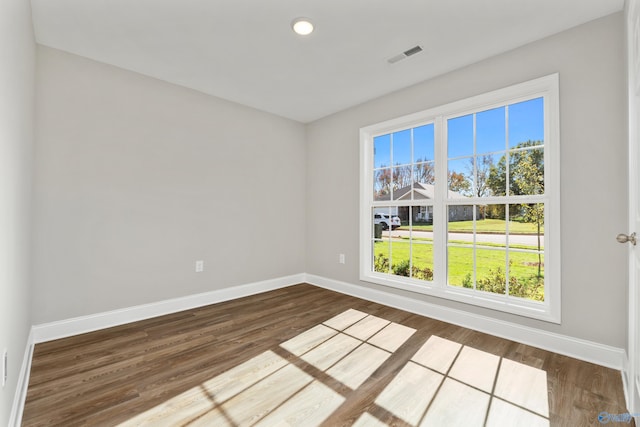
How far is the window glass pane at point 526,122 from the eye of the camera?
2.48 m

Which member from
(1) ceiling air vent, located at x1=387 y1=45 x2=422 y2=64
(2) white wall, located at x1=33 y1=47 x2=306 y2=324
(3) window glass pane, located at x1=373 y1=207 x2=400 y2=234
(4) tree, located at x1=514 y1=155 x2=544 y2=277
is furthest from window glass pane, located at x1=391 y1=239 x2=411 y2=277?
(1) ceiling air vent, located at x1=387 y1=45 x2=422 y2=64

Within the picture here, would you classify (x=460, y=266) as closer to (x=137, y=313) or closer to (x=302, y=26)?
(x=302, y=26)

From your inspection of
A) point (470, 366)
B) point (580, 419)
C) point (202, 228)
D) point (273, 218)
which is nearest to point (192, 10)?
point (202, 228)

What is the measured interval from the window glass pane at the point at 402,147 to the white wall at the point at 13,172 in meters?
3.21

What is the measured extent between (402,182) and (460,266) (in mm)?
1133

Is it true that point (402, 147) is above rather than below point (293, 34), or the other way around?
below

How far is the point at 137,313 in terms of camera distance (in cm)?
291

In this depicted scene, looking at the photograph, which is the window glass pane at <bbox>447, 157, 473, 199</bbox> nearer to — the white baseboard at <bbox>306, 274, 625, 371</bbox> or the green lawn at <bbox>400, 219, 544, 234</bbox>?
the green lawn at <bbox>400, 219, 544, 234</bbox>

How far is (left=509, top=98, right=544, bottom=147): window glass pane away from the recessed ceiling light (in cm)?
190

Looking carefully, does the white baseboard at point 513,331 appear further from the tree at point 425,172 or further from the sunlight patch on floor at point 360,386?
the tree at point 425,172

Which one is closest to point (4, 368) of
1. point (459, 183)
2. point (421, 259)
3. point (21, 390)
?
point (21, 390)

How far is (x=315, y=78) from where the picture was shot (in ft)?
10.1

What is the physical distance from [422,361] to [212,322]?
1.96 m

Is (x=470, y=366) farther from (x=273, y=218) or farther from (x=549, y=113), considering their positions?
(x=273, y=218)
